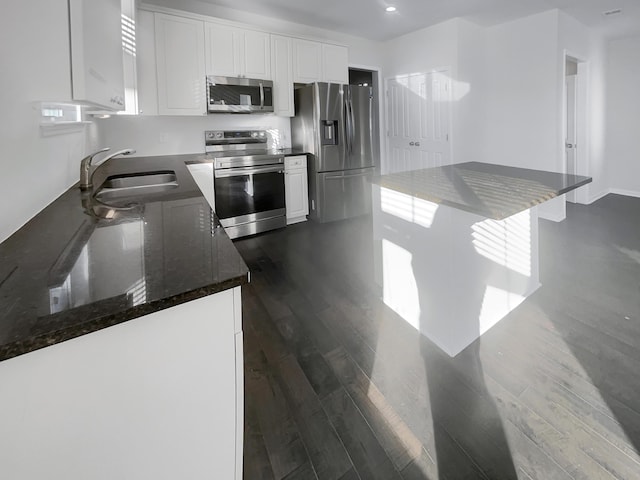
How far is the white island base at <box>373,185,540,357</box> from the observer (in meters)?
1.86

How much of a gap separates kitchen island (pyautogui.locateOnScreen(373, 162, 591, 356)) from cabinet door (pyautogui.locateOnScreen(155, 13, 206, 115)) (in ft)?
8.10

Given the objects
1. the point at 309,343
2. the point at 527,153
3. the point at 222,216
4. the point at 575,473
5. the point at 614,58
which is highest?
the point at 614,58

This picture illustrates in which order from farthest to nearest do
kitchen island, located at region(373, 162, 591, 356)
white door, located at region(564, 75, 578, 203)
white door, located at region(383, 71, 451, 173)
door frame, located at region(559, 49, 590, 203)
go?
white door, located at region(564, 75, 578, 203)
door frame, located at region(559, 49, 590, 203)
white door, located at region(383, 71, 451, 173)
kitchen island, located at region(373, 162, 591, 356)

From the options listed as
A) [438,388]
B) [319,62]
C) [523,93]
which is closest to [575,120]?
[523,93]

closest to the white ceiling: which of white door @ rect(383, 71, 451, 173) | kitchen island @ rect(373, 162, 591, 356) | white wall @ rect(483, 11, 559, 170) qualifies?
white wall @ rect(483, 11, 559, 170)

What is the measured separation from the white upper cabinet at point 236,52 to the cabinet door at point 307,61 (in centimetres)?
38

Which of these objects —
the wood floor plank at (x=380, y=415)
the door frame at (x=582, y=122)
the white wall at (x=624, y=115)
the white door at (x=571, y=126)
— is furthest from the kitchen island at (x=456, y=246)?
the white wall at (x=624, y=115)

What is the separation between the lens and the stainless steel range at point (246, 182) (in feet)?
12.3

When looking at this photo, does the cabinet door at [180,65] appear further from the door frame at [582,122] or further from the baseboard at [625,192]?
the baseboard at [625,192]

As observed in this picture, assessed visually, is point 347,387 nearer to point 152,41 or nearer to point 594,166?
point 152,41

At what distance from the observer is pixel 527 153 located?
15.0 feet

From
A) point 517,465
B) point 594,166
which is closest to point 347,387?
point 517,465

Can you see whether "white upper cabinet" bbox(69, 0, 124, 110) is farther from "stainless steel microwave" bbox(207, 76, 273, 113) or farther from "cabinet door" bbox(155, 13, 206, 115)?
"stainless steel microwave" bbox(207, 76, 273, 113)

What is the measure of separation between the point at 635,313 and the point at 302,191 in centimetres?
340
